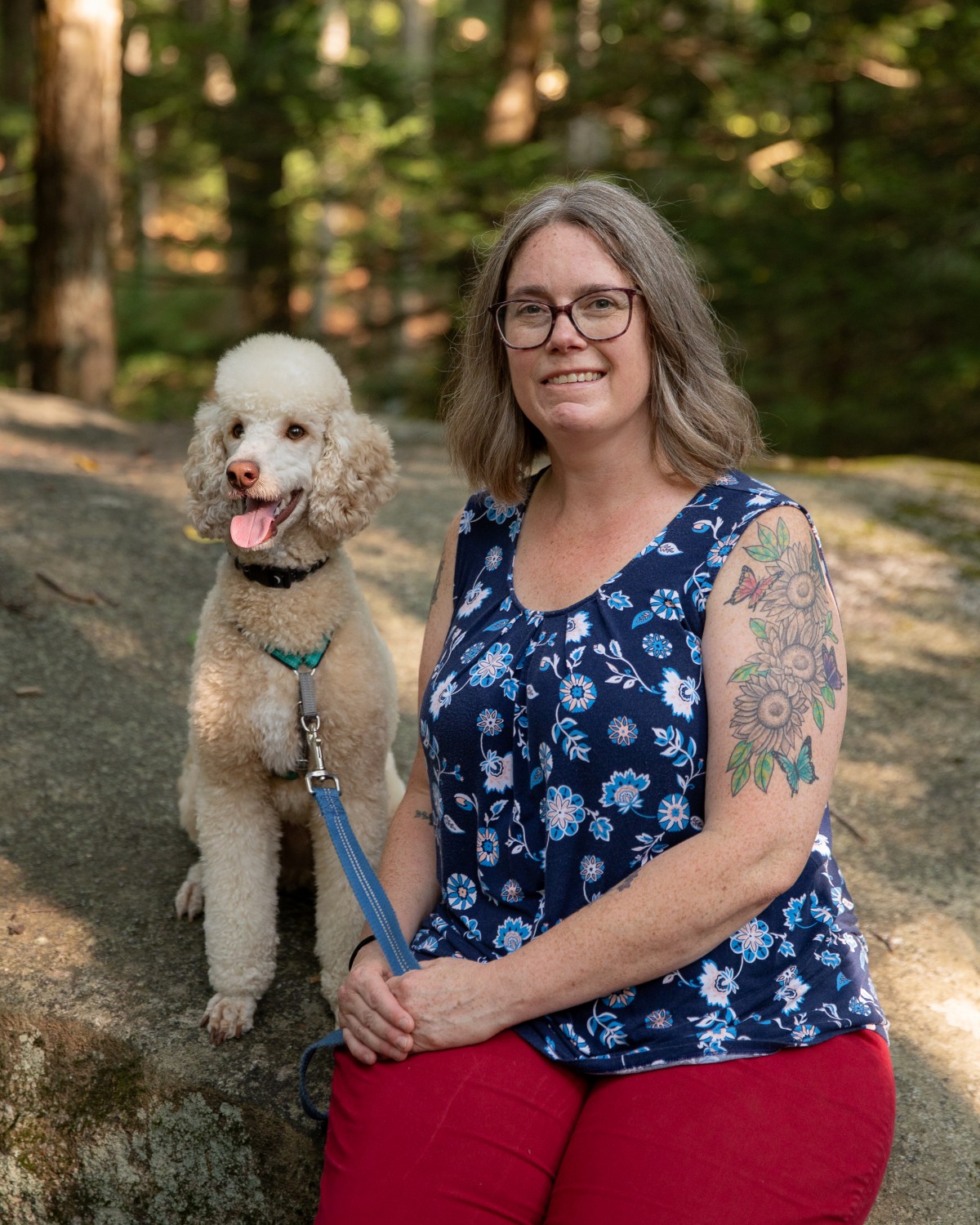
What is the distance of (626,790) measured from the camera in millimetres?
1745

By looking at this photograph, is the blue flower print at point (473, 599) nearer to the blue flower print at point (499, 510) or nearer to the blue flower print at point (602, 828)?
the blue flower print at point (499, 510)

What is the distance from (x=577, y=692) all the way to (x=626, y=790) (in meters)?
0.18

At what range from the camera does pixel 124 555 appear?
4.55 m

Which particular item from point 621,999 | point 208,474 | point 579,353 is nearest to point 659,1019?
point 621,999

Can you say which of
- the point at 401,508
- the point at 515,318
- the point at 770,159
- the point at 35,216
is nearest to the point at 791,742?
the point at 515,318

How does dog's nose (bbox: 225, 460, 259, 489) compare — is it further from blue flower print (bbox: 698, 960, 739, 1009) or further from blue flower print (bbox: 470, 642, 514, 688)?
blue flower print (bbox: 698, 960, 739, 1009)

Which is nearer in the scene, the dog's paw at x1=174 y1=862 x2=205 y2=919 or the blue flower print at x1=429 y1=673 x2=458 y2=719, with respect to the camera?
the blue flower print at x1=429 y1=673 x2=458 y2=719

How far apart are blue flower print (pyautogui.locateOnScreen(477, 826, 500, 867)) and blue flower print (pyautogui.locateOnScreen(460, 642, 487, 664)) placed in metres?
0.30

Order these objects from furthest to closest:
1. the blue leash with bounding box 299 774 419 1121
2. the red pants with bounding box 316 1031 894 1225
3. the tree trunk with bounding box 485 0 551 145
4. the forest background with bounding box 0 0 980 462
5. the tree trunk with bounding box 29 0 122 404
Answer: the tree trunk with bounding box 485 0 551 145, the forest background with bounding box 0 0 980 462, the tree trunk with bounding box 29 0 122 404, the blue leash with bounding box 299 774 419 1121, the red pants with bounding box 316 1031 894 1225

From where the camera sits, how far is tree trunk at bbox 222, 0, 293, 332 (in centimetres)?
925

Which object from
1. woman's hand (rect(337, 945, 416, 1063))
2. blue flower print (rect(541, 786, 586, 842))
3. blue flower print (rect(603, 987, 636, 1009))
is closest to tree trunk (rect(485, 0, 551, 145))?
blue flower print (rect(541, 786, 586, 842))

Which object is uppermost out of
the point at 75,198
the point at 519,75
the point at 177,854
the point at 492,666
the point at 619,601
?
the point at 519,75

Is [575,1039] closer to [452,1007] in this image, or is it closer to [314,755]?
[452,1007]

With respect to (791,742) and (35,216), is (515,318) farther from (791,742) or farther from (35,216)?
(35,216)
